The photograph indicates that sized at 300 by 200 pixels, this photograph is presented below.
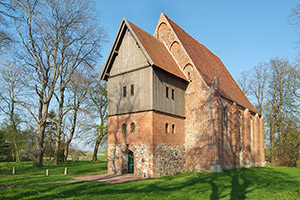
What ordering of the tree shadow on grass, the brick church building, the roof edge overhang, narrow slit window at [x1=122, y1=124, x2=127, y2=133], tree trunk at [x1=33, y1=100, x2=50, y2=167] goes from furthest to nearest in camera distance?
tree trunk at [x1=33, y1=100, x2=50, y2=167] < narrow slit window at [x1=122, y1=124, x2=127, y2=133] < the roof edge overhang < the brick church building < the tree shadow on grass

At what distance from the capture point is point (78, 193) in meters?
11.0

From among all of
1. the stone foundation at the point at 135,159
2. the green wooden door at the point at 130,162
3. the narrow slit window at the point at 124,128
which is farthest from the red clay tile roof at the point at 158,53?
the green wooden door at the point at 130,162

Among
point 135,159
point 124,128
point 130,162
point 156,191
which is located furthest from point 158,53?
point 156,191

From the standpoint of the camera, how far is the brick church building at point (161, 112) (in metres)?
17.7

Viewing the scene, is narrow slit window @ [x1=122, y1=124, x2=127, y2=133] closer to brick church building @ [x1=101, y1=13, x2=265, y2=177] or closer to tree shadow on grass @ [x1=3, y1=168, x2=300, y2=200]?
brick church building @ [x1=101, y1=13, x2=265, y2=177]

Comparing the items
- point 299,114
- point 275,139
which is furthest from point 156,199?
point 275,139

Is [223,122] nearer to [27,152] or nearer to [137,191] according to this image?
[137,191]

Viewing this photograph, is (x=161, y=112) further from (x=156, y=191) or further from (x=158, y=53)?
(x=156, y=191)

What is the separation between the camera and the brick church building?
17.7m

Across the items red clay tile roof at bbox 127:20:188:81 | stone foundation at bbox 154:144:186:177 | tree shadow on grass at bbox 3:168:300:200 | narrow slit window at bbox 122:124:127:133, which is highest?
red clay tile roof at bbox 127:20:188:81

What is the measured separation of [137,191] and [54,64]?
18471mm

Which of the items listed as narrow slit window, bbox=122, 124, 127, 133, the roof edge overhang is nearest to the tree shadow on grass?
narrow slit window, bbox=122, 124, 127, 133

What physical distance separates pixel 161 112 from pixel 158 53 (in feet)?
17.2

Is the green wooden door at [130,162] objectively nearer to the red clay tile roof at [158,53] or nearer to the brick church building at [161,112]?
the brick church building at [161,112]
